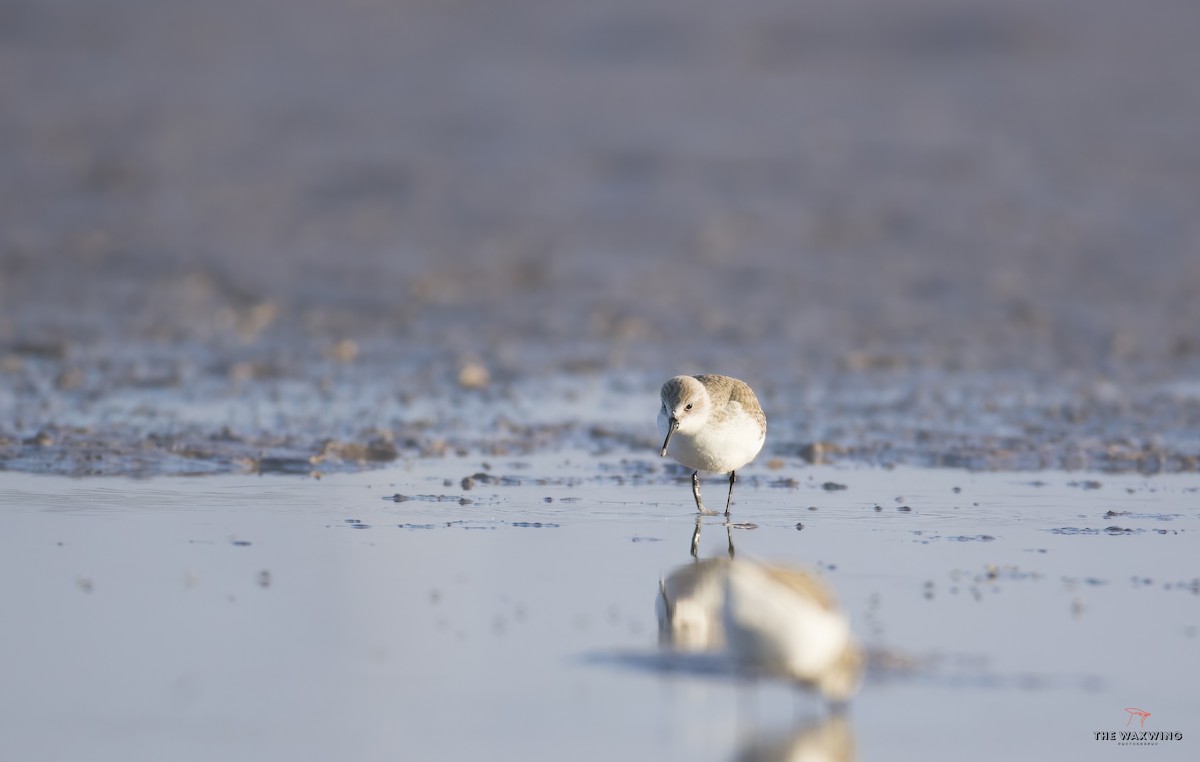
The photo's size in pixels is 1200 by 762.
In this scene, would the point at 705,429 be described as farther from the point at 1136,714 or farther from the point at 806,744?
the point at 806,744

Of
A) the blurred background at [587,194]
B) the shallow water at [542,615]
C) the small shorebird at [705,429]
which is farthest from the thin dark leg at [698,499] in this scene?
the blurred background at [587,194]

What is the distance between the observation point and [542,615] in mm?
5484

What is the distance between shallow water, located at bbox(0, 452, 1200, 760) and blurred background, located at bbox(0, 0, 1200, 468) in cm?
258

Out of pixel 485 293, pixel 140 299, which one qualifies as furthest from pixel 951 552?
pixel 140 299

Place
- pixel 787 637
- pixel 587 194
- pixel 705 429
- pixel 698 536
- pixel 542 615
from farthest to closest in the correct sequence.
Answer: pixel 587 194, pixel 705 429, pixel 698 536, pixel 542 615, pixel 787 637

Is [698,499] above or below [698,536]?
above

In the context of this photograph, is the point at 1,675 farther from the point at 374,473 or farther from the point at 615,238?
the point at 615,238

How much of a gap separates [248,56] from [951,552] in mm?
16378

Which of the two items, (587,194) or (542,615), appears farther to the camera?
(587,194)

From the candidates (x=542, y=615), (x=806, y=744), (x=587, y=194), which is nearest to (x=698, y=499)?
(x=542, y=615)

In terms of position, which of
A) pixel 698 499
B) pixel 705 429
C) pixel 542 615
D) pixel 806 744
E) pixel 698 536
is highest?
pixel 705 429

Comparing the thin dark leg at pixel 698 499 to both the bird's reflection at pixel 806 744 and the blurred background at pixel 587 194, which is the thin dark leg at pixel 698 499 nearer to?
the blurred background at pixel 587 194

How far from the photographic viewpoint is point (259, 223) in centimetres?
1748

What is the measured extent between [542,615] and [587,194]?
1278 cm
